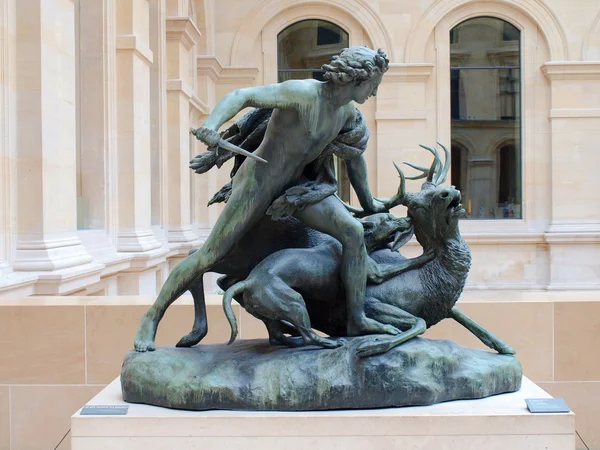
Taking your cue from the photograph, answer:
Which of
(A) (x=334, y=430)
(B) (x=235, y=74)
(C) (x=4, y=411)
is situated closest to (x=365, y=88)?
(A) (x=334, y=430)

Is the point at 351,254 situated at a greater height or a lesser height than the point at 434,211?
lesser

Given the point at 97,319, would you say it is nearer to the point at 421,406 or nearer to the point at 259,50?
the point at 421,406

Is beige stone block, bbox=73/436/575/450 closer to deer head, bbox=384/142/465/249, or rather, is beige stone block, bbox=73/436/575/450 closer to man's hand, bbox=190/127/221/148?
deer head, bbox=384/142/465/249

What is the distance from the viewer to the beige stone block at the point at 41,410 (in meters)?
6.08

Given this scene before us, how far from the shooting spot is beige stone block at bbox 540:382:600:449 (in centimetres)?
610

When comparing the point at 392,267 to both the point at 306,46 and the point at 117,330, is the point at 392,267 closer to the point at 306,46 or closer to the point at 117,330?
the point at 117,330

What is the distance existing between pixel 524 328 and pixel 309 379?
9.72 ft

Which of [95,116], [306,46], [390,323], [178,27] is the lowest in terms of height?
[390,323]

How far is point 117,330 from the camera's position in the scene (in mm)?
6137

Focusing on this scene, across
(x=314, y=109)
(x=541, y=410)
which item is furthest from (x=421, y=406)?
(x=314, y=109)

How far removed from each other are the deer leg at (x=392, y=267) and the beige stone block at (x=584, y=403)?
2.53 m

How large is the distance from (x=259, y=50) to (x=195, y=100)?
142 inches

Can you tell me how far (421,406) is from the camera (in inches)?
151

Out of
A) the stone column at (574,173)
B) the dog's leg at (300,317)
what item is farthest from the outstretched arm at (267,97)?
the stone column at (574,173)
